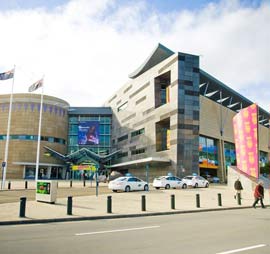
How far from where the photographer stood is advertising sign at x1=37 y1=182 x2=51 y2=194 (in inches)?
678

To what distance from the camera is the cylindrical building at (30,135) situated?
6738 centimetres

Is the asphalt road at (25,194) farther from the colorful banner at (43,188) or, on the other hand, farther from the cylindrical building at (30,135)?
the cylindrical building at (30,135)

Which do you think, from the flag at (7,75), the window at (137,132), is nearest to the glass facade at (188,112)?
the window at (137,132)

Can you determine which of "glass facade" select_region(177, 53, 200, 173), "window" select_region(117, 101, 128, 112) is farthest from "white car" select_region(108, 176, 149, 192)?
"window" select_region(117, 101, 128, 112)

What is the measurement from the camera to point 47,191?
17234mm

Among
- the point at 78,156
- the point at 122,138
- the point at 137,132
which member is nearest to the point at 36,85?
the point at 78,156

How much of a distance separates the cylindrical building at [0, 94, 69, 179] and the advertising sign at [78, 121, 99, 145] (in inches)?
209

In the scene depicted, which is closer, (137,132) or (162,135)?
(162,135)

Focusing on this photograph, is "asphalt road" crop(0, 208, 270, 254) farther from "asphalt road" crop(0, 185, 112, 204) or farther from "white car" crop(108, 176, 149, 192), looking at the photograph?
"white car" crop(108, 176, 149, 192)

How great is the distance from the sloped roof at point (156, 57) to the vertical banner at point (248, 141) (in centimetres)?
3110

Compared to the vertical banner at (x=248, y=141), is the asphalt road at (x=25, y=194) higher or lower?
lower

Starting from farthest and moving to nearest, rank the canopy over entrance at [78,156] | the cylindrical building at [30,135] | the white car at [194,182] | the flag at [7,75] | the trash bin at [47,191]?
Result: the cylindrical building at [30,135] → the canopy over entrance at [78,156] → the white car at [194,182] → the flag at [7,75] → the trash bin at [47,191]

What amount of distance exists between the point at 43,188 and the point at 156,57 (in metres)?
53.4

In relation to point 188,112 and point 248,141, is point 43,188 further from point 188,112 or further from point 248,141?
point 188,112
